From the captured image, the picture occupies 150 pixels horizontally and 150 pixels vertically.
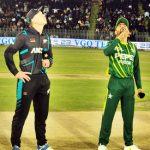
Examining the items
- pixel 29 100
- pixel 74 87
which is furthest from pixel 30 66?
pixel 74 87

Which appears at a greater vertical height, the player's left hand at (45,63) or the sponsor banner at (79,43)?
the player's left hand at (45,63)

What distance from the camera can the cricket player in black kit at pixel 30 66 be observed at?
23.9 ft

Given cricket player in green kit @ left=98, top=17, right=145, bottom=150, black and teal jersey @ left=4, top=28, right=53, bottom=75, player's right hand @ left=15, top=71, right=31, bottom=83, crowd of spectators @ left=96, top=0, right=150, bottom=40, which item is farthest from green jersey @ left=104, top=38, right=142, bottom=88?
crowd of spectators @ left=96, top=0, right=150, bottom=40

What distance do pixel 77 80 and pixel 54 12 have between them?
93.4 ft

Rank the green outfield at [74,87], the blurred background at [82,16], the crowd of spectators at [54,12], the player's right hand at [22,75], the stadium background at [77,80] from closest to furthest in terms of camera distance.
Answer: the player's right hand at [22,75]
the stadium background at [77,80]
the green outfield at [74,87]
the blurred background at [82,16]
the crowd of spectators at [54,12]

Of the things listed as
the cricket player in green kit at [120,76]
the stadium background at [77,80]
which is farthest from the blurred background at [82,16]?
the cricket player in green kit at [120,76]

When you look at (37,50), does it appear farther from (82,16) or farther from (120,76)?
(82,16)

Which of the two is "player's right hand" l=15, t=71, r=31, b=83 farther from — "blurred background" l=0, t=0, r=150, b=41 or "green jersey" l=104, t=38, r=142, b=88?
"blurred background" l=0, t=0, r=150, b=41

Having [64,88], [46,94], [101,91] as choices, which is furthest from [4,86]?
[46,94]

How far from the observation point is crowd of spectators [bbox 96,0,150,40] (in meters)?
43.5

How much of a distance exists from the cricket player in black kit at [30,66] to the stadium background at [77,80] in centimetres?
92

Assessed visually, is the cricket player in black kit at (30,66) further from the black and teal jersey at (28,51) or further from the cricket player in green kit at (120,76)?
the cricket player in green kit at (120,76)

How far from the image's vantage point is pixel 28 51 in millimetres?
7316

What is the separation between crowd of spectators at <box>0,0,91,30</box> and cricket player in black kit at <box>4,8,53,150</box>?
35.9 meters
